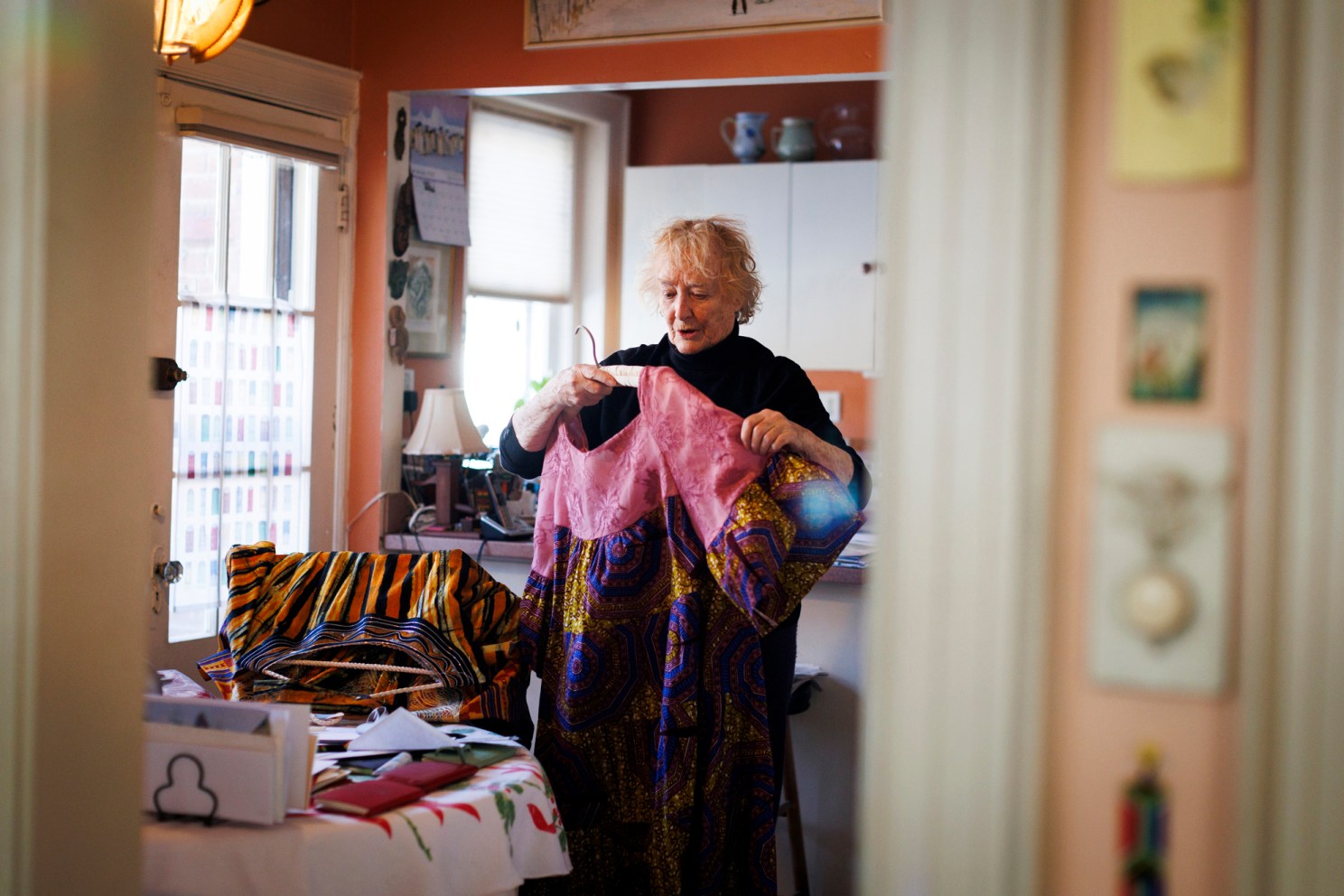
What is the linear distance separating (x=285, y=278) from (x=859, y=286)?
2.26 m

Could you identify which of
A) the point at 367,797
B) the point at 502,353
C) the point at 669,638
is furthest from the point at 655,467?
the point at 502,353

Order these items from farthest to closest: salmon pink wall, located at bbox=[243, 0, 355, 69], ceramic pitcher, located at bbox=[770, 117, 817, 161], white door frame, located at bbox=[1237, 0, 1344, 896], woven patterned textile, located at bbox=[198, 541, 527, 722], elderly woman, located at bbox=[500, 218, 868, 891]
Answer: ceramic pitcher, located at bbox=[770, 117, 817, 161] < salmon pink wall, located at bbox=[243, 0, 355, 69] < elderly woman, located at bbox=[500, 218, 868, 891] < woven patterned textile, located at bbox=[198, 541, 527, 722] < white door frame, located at bbox=[1237, 0, 1344, 896]

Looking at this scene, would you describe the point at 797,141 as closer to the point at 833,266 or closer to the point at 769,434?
the point at 833,266

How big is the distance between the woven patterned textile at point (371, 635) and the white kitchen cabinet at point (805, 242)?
276 cm

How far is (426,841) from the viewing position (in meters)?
1.66

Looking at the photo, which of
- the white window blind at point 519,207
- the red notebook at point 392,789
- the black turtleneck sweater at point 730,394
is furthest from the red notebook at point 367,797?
the white window blind at point 519,207

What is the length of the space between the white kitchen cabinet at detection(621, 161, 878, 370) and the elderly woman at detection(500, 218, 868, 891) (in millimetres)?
2258

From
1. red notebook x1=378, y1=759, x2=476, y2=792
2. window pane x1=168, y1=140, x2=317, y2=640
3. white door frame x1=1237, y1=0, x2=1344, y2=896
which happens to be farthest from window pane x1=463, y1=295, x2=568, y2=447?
white door frame x1=1237, y1=0, x2=1344, y2=896

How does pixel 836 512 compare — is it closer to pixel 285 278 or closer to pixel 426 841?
pixel 426 841

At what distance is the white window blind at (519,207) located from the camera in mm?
4859

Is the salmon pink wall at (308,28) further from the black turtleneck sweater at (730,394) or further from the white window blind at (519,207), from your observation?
the black turtleneck sweater at (730,394)

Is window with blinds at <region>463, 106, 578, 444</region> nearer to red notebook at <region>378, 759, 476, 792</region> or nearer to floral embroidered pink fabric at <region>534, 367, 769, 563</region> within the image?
floral embroidered pink fabric at <region>534, 367, 769, 563</region>

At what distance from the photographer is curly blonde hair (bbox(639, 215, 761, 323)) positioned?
2.58 m

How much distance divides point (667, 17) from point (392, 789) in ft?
8.33
